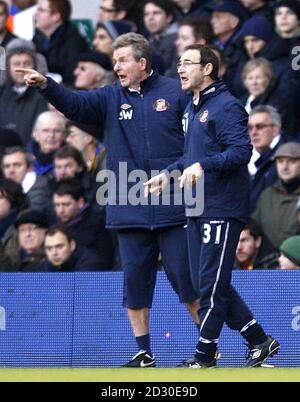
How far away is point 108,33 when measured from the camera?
520 inches

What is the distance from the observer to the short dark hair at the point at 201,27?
12.4 meters

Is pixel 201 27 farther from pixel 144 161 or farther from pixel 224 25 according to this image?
pixel 144 161

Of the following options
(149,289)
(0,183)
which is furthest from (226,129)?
(0,183)

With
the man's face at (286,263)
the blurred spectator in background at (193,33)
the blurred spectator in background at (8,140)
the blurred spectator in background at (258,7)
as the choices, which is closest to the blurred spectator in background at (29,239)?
the blurred spectator in background at (8,140)

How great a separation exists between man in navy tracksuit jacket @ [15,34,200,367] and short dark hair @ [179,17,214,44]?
311cm

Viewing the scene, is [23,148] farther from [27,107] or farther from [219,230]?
[219,230]

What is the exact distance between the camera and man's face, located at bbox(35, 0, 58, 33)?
13.8 m

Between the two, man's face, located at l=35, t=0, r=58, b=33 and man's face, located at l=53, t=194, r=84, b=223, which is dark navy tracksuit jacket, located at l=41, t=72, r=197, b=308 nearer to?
man's face, located at l=53, t=194, r=84, b=223

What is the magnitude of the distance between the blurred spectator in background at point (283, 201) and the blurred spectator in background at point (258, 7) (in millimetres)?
1822

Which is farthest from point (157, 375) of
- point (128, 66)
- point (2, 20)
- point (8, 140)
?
point (2, 20)

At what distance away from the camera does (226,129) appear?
8688 millimetres

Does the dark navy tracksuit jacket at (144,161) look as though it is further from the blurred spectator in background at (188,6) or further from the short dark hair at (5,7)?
the short dark hair at (5,7)

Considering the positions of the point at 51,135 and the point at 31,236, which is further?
the point at 51,135

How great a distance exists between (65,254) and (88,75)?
6.98ft
